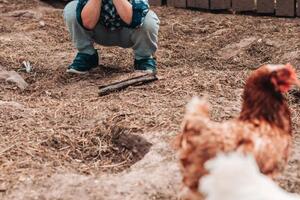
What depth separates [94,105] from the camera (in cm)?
402

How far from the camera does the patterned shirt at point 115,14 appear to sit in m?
4.55

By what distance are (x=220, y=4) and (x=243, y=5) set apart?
10.7 inches

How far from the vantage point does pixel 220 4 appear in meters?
6.82

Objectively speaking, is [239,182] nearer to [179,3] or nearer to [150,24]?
[150,24]

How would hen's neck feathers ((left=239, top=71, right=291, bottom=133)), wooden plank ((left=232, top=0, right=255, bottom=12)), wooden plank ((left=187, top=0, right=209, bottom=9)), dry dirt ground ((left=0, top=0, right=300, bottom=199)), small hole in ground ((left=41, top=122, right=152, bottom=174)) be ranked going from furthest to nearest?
wooden plank ((left=187, top=0, right=209, bottom=9))
wooden plank ((left=232, top=0, right=255, bottom=12))
small hole in ground ((left=41, top=122, right=152, bottom=174))
dry dirt ground ((left=0, top=0, right=300, bottom=199))
hen's neck feathers ((left=239, top=71, right=291, bottom=133))

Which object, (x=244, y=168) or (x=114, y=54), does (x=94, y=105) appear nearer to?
(x=114, y=54)

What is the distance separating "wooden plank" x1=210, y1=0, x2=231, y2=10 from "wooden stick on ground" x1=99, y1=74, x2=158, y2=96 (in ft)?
8.47

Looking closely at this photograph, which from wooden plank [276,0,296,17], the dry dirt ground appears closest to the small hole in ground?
the dry dirt ground

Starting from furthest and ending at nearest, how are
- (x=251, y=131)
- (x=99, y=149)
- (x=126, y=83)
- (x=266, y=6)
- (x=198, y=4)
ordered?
(x=198, y=4) → (x=266, y=6) → (x=126, y=83) → (x=99, y=149) → (x=251, y=131)

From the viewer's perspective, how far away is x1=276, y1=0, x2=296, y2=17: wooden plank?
20.8 feet

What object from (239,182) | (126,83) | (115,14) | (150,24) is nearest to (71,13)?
(115,14)

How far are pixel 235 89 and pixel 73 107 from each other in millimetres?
1103

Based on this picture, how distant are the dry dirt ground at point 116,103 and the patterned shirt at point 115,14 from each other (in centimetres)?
42

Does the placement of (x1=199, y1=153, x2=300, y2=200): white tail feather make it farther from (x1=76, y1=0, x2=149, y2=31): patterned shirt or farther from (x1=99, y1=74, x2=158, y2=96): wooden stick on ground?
(x1=76, y1=0, x2=149, y2=31): patterned shirt
